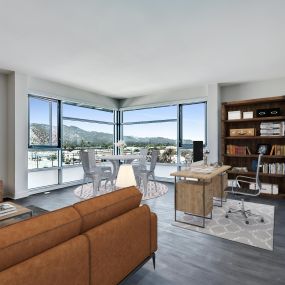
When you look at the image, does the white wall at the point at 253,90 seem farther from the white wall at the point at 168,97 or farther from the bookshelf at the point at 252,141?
the white wall at the point at 168,97

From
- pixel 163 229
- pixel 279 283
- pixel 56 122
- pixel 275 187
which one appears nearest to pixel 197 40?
pixel 163 229

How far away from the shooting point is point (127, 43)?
3.11 metres

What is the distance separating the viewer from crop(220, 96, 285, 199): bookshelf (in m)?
4.63

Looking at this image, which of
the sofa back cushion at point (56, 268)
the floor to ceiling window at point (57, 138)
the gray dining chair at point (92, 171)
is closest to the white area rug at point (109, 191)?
the gray dining chair at point (92, 171)

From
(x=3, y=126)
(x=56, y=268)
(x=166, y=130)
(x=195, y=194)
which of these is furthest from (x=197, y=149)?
(x=3, y=126)

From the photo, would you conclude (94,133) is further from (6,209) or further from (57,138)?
(6,209)

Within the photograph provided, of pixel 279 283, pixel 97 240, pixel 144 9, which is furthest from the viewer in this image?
pixel 144 9

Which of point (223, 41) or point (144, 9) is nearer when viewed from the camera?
point (144, 9)

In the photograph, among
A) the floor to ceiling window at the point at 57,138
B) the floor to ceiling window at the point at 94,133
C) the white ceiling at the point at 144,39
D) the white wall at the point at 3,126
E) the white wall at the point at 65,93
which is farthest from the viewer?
the floor to ceiling window at the point at 94,133

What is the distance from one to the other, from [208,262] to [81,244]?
150cm

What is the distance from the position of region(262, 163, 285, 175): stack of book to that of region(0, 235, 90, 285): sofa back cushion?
4.56 meters

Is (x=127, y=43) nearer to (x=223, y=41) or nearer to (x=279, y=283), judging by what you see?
(x=223, y=41)

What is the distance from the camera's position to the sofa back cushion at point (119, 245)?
1.39 meters

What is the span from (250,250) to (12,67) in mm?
4937
